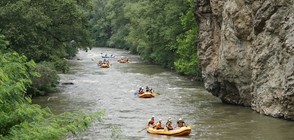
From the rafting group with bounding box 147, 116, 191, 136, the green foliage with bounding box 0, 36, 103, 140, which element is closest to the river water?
the rafting group with bounding box 147, 116, 191, 136

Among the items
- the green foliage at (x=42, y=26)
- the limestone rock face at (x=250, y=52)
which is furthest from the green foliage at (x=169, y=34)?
the green foliage at (x=42, y=26)

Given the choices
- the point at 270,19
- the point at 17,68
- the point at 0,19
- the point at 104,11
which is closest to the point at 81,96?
the point at 0,19

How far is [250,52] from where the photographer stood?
28.9m

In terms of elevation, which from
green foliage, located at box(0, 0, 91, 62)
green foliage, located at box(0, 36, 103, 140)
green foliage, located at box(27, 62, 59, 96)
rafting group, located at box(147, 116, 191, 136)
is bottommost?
rafting group, located at box(147, 116, 191, 136)

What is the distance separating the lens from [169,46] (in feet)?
178

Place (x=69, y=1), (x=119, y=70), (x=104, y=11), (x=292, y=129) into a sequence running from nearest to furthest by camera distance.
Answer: (x=292, y=129) < (x=69, y=1) < (x=119, y=70) < (x=104, y=11)

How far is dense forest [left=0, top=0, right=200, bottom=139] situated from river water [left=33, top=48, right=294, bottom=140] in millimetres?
2489

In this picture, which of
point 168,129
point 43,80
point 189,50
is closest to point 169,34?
point 189,50

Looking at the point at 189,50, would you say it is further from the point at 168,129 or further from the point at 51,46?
the point at 168,129

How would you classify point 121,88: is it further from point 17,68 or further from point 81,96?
point 17,68

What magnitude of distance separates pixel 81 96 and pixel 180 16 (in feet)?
67.8

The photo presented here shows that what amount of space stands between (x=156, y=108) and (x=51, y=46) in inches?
428

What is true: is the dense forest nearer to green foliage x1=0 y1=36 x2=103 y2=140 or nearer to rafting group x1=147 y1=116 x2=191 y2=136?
green foliage x1=0 y1=36 x2=103 y2=140

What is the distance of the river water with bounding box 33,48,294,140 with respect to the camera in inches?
904
